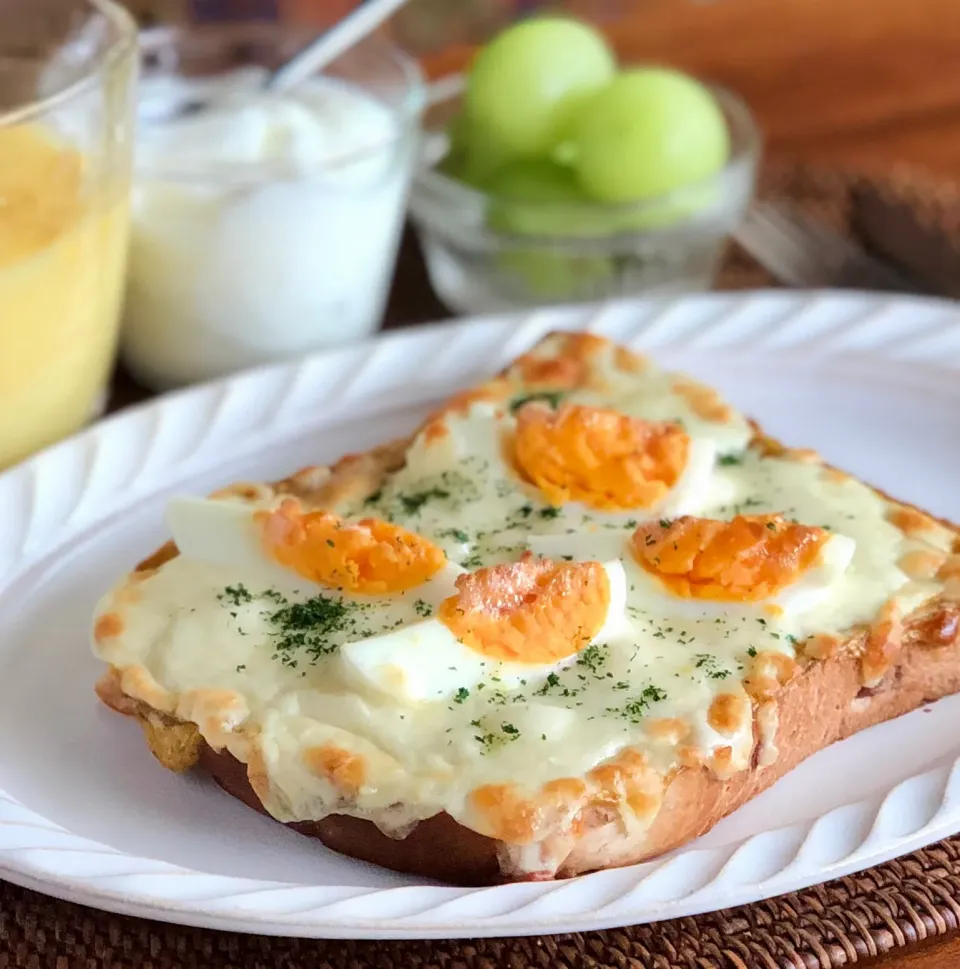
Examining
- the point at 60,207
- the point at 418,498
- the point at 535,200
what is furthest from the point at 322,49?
the point at 418,498

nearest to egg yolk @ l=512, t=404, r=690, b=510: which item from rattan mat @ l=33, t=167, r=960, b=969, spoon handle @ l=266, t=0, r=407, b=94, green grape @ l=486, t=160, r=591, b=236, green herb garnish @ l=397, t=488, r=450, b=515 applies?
green herb garnish @ l=397, t=488, r=450, b=515

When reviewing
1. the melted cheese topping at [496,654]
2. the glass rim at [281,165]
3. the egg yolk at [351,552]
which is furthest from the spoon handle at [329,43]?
the egg yolk at [351,552]

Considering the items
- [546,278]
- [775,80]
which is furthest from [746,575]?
[775,80]

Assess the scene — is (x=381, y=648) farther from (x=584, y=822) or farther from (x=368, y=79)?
(x=368, y=79)

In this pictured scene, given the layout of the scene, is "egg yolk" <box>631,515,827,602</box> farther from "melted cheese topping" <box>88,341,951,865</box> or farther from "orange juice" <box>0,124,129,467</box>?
"orange juice" <box>0,124,129,467</box>

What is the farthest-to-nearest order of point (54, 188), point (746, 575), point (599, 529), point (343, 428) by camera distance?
point (343, 428) → point (54, 188) → point (599, 529) → point (746, 575)

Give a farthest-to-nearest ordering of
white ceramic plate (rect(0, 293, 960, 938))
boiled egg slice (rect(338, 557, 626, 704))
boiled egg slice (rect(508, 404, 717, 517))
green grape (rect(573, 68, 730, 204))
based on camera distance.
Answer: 1. green grape (rect(573, 68, 730, 204))
2. boiled egg slice (rect(508, 404, 717, 517))
3. boiled egg slice (rect(338, 557, 626, 704))
4. white ceramic plate (rect(0, 293, 960, 938))
